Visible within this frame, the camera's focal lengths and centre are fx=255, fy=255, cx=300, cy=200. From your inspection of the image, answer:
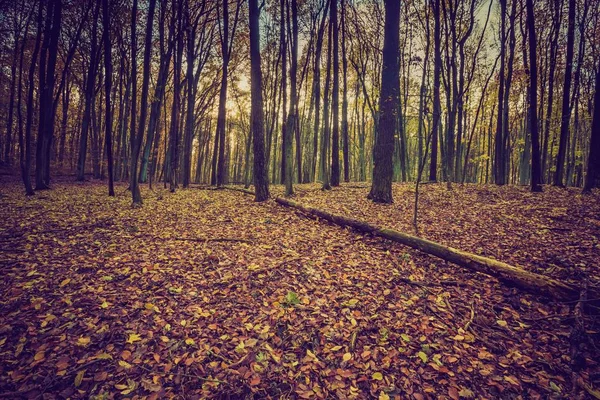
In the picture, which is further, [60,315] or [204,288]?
[204,288]

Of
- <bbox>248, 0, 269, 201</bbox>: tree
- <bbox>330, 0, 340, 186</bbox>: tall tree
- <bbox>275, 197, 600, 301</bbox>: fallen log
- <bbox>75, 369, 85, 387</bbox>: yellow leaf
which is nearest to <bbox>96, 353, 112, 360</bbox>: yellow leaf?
<bbox>75, 369, 85, 387</bbox>: yellow leaf

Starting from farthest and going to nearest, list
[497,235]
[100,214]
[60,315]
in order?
[100,214], [497,235], [60,315]

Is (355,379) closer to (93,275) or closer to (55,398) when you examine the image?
(55,398)

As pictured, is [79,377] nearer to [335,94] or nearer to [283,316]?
[283,316]

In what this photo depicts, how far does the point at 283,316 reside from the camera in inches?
136

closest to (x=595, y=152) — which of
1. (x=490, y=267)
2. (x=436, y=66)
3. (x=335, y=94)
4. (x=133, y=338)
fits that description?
(x=436, y=66)

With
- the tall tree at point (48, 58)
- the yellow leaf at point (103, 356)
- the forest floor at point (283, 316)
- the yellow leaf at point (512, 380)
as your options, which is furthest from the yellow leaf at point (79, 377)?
the tall tree at point (48, 58)

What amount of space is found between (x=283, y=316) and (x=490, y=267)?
11.3 ft

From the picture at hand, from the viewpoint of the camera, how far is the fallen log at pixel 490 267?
11.8 ft

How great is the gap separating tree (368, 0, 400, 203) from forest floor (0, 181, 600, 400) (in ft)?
9.30

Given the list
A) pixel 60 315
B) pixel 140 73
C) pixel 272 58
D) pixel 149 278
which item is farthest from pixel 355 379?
pixel 140 73

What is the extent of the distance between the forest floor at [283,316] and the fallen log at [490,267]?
5.4 inches

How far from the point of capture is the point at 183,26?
12.7m

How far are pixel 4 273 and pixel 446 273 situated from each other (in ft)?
23.3
